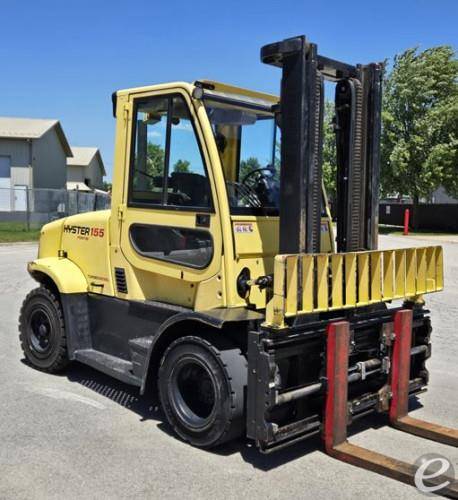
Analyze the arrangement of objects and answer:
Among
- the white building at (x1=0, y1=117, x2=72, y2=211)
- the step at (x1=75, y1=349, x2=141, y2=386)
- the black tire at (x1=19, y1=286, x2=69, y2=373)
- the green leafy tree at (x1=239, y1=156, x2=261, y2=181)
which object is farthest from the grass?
the green leafy tree at (x1=239, y1=156, x2=261, y2=181)

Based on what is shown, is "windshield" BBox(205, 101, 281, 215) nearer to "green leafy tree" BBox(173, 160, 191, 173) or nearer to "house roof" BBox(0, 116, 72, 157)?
"green leafy tree" BBox(173, 160, 191, 173)

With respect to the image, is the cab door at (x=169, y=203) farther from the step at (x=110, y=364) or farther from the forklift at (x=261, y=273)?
the step at (x=110, y=364)

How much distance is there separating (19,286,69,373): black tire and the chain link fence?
75.4ft

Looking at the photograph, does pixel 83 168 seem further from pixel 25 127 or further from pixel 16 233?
pixel 16 233

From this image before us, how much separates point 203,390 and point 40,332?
271 centimetres

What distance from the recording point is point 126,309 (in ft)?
18.6

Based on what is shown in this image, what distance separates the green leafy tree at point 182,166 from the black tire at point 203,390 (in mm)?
1379

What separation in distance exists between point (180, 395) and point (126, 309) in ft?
3.78

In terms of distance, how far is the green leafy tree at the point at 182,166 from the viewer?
16.5 ft

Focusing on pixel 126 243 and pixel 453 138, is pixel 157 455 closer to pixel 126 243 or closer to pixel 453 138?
pixel 126 243

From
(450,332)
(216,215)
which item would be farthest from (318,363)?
(450,332)

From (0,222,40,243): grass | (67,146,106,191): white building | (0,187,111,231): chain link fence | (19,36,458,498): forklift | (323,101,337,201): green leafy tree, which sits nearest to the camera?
(19,36,458,498): forklift

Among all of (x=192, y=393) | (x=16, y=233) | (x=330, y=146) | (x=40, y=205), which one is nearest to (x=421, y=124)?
(x=40, y=205)

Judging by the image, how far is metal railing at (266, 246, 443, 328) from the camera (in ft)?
13.5
